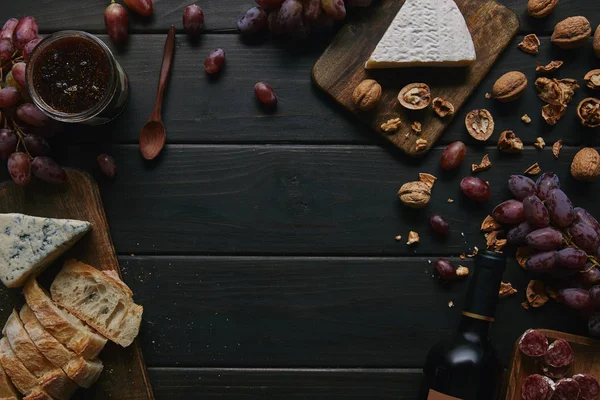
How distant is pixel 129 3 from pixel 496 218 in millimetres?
927

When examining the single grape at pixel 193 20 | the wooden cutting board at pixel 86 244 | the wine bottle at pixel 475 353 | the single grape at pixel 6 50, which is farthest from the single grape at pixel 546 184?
the single grape at pixel 6 50

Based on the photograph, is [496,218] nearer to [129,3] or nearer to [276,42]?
[276,42]

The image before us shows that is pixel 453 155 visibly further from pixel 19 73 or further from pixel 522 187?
pixel 19 73

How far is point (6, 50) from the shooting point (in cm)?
129

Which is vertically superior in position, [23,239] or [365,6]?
[365,6]

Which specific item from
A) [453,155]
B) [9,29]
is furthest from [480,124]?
[9,29]

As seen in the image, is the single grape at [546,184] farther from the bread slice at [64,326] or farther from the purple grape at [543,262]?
the bread slice at [64,326]

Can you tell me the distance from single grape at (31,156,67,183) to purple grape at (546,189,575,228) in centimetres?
103

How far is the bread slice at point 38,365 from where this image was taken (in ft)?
4.03

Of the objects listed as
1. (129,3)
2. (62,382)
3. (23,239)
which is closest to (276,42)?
(129,3)

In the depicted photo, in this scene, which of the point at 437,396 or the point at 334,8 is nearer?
the point at 437,396

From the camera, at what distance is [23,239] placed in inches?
49.9

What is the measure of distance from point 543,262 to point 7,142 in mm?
1142

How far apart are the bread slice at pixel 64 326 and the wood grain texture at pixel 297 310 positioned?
0.12 m
